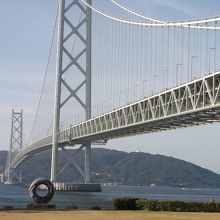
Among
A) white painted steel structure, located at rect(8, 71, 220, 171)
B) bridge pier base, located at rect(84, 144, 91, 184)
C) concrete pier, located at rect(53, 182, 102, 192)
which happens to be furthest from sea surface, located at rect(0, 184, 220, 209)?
white painted steel structure, located at rect(8, 71, 220, 171)

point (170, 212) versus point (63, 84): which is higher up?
point (63, 84)

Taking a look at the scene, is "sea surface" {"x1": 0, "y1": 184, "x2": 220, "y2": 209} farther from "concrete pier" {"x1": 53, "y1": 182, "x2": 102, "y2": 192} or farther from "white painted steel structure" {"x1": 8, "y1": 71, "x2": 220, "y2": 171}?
"white painted steel structure" {"x1": 8, "y1": 71, "x2": 220, "y2": 171}

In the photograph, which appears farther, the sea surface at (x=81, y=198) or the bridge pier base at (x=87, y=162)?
the bridge pier base at (x=87, y=162)

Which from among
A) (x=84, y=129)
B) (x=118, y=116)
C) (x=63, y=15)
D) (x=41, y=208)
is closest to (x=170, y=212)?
(x=41, y=208)

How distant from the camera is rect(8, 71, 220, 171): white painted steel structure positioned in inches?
1684

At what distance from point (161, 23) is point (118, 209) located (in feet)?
60.3

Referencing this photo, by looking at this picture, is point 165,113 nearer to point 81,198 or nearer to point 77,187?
point 81,198

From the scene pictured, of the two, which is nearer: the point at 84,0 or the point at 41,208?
the point at 41,208

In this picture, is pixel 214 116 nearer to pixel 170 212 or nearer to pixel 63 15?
pixel 170 212

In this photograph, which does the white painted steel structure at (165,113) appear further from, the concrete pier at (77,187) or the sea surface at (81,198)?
the concrete pier at (77,187)

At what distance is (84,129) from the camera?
7531cm

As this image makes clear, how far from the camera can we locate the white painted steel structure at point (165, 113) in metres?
42.8

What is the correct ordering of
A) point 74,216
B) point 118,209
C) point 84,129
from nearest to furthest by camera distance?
point 74,216, point 118,209, point 84,129

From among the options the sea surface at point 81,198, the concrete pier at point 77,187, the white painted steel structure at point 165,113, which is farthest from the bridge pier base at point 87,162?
the white painted steel structure at point 165,113
